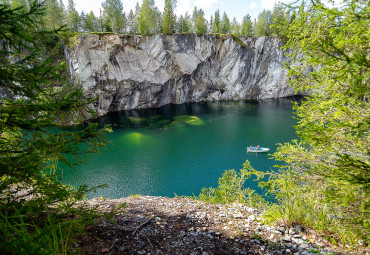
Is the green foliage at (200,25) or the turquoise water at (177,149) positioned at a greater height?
the green foliage at (200,25)

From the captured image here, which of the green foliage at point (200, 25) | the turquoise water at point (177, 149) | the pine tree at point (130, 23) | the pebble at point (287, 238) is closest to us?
the pebble at point (287, 238)

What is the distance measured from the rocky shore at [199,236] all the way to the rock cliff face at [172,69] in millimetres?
43242

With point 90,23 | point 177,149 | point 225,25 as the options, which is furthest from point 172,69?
point 177,149

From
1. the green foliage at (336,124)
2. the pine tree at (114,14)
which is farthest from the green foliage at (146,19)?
the green foliage at (336,124)

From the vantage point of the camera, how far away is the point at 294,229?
470 cm

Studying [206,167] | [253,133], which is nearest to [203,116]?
[253,133]

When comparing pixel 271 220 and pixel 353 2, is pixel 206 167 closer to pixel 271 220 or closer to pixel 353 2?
pixel 271 220

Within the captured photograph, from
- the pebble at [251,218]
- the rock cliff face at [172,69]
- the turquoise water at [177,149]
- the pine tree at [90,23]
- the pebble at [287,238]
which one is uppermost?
the pine tree at [90,23]

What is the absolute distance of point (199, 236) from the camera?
4.88m

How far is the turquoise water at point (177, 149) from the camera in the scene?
68.9 feet

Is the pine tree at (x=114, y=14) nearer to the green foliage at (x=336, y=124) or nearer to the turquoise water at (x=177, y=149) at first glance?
the turquoise water at (x=177, y=149)

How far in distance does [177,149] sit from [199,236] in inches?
954

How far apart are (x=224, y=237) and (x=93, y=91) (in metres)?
45.6

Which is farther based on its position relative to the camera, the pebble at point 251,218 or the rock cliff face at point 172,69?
the rock cliff face at point 172,69
